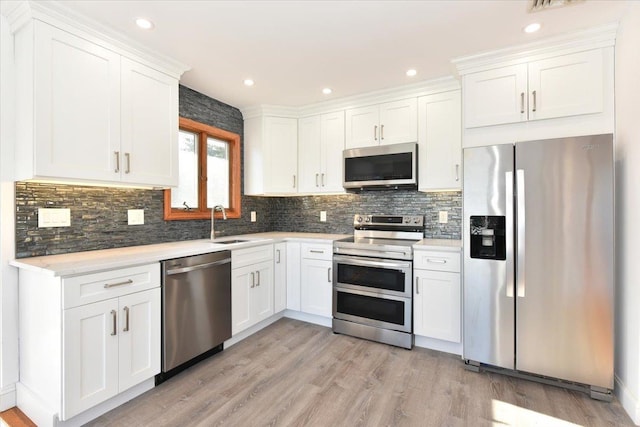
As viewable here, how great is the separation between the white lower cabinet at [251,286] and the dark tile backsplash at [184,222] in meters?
0.63

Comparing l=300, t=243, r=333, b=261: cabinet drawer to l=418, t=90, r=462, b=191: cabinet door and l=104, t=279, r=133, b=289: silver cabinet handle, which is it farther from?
l=104, t=279, r=133, b=289: silver cabinet handle

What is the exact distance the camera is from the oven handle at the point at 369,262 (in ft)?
9.06

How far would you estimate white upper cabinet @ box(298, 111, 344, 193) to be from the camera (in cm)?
349

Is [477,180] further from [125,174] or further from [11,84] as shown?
[11,84]

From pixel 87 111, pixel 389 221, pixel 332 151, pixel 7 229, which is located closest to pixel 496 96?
pixel 389 221

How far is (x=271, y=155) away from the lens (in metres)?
3.66

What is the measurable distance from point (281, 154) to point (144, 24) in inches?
74.7

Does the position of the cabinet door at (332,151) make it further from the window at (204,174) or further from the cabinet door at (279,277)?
the window at (204,174)

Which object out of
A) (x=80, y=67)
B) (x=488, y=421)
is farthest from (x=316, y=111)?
(x=488, y=421)

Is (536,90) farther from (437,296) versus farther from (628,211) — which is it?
(437,296)

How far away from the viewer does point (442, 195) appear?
320 cm

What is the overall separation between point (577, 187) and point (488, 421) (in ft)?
5.18

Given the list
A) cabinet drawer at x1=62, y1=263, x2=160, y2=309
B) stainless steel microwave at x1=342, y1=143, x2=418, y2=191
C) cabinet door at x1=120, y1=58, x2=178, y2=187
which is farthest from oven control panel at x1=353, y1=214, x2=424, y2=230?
cabinet drawer at x1=62, y1=263, x2=160, y2=309

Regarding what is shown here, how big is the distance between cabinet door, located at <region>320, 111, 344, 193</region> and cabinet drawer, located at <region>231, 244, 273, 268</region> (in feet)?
→ 3.22
